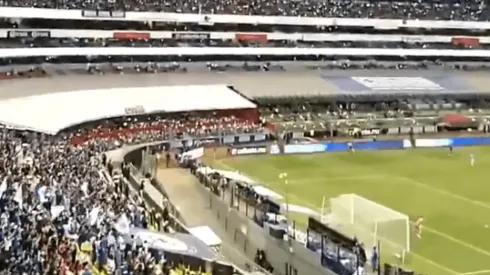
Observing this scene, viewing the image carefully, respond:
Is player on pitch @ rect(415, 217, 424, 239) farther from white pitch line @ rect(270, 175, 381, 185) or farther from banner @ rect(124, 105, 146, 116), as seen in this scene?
banner @ rect(124, 105, 146, 116)

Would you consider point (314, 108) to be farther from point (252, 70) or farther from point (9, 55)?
point (9, 55)

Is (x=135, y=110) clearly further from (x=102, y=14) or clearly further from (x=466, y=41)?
(x=466, y=41)

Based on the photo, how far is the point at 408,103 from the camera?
51.1m

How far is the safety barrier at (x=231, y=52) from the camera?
43625mm

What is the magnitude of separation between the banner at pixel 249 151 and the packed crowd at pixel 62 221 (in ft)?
56.1

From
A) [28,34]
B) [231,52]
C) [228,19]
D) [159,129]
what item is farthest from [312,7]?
[159,129]

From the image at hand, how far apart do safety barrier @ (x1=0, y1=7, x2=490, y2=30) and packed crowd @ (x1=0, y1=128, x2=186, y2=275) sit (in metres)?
25.1

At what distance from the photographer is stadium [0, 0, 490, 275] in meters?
16.5

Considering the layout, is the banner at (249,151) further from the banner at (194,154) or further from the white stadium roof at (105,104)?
the white stadium roof at (105,104)

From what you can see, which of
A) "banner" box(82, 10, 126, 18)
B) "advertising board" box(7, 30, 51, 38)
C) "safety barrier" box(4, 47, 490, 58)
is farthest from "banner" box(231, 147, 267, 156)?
"banner" box(82, 10, 126, 18)

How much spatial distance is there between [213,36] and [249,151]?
15.0m

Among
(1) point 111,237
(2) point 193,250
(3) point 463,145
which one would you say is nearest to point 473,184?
(3) point 463,145

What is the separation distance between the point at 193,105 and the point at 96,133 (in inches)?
296

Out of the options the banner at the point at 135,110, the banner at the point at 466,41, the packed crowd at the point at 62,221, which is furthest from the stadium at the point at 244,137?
the banner at the point at 466,41
